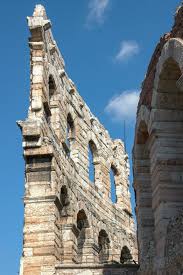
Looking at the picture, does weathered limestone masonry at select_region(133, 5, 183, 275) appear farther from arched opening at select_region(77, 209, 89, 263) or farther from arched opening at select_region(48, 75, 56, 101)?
arched opening at select_region(77, 209, 89, 263)

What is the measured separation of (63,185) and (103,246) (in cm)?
526

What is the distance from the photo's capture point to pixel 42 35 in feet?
53.1

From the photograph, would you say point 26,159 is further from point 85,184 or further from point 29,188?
point 85,184

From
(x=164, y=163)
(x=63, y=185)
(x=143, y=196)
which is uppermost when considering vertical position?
(x=63, y=185)

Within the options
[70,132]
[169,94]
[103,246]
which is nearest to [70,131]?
[70,132]

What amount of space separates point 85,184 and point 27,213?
4.85m

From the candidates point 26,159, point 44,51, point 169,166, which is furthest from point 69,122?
point 169,166

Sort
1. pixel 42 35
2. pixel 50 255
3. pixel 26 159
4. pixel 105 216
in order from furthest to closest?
pixel 105 216 < pixel 42 35 < pixel 26 159 < pixel 50 255

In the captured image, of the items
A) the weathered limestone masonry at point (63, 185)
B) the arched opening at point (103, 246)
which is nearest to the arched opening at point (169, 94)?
the weathered limestone masonry at point (63, 185)

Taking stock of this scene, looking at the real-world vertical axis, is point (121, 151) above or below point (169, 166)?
above

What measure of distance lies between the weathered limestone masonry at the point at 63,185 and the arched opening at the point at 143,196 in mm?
3714

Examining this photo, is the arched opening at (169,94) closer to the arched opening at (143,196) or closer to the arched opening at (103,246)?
the arched opening at (143,196)

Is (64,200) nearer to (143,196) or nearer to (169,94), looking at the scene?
(143,196)

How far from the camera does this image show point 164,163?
8.94m
